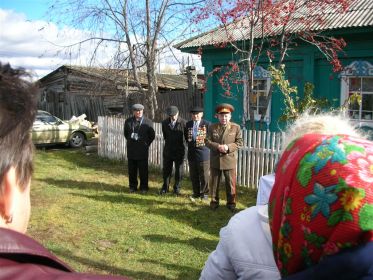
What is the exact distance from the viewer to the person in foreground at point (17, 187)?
91 cm

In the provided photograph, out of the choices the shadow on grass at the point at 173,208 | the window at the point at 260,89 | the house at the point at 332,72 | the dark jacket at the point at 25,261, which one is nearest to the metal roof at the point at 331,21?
the house at the point at 332,72

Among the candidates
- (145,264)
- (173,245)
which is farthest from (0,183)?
(173,245)

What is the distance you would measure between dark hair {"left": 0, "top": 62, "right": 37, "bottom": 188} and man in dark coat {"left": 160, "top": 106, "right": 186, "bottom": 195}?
23.9 feet

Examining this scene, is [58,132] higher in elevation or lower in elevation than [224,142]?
lower

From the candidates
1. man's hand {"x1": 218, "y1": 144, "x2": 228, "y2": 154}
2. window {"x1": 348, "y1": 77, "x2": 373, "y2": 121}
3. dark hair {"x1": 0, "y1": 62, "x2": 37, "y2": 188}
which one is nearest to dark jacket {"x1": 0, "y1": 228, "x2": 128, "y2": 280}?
dark hair {"x1": 0, "y1": 62, "x2": 37, "y2": 188}

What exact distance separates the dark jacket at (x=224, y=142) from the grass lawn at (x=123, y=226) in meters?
0.82

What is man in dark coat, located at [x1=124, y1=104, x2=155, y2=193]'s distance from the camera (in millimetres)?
8703

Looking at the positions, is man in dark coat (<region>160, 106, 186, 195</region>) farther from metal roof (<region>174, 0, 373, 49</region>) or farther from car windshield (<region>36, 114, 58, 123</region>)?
car windshield (<region>36, 114, 58, 123</region>)

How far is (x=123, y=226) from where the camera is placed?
6.33 m

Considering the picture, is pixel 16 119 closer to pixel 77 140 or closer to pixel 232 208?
pixel 232 208

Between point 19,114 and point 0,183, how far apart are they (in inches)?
7.2

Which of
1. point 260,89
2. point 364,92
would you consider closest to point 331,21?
point 364,92

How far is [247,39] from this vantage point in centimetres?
1176

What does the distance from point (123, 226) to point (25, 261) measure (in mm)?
5515
